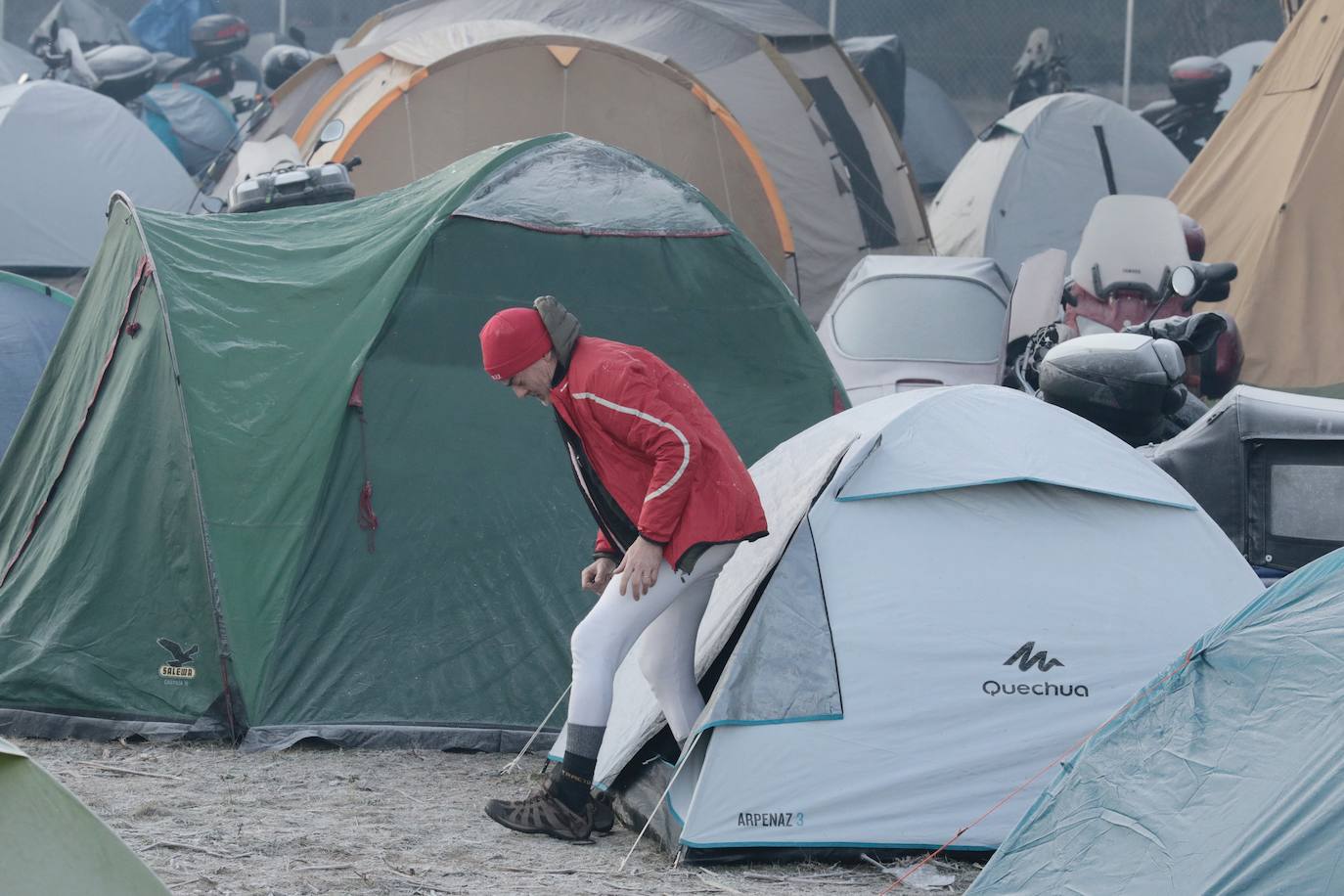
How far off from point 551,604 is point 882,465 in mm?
1578

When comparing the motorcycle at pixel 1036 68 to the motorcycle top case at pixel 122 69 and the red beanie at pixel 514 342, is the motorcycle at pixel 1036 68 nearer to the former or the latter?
the motorcycle top case at pixel 122 69

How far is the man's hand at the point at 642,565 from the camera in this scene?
4.64 m

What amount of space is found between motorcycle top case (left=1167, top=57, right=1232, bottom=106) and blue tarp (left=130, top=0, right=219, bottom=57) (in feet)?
39.7

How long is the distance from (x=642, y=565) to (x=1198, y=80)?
15293 millimetres

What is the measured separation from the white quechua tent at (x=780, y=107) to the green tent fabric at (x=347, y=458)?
685 centimetres

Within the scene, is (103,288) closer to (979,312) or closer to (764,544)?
(764,544)

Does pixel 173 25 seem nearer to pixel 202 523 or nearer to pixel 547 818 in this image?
pixel 202 523

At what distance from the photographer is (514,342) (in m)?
4.77

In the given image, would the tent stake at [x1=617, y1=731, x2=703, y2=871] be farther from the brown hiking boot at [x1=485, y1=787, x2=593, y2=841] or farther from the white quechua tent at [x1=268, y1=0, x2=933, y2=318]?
the white quechua tent at [x1=268, y1=0, x2=933, y2=318]

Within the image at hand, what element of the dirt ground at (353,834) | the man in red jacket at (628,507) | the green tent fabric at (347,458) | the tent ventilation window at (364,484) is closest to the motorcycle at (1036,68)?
the green tent fabric at (347,458)

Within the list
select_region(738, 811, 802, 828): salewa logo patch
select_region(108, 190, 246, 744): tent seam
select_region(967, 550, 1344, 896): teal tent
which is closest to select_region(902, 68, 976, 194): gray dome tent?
select_region(108, 190, 246, 744): tent seam

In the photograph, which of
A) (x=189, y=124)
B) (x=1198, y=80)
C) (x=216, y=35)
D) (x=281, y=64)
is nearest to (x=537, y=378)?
(x=1198, y=80)

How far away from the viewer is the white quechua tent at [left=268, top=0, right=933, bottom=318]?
1384 centimetres

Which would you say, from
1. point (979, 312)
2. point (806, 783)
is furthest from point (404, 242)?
point (979, 312)
